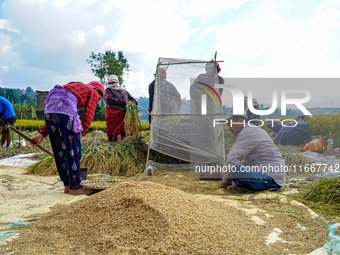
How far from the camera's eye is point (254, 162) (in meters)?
2.89

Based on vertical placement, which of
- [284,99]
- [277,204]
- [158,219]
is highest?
[284,99]

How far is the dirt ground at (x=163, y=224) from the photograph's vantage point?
4.86ft

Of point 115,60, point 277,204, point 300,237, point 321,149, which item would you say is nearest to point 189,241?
point 300,237

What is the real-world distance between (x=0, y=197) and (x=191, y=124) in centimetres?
245

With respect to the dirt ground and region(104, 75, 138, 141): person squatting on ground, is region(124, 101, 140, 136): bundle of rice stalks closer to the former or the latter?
region(104, 75, 138, 141): person squatting on ground

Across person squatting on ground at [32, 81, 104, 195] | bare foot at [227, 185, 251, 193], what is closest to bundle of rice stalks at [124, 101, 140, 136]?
person squatting on ground at [32, 81, 104, 195]

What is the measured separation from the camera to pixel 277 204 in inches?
95.7

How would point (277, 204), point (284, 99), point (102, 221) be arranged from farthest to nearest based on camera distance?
point (284, 99) → point (277, 204) → point (102, 221)

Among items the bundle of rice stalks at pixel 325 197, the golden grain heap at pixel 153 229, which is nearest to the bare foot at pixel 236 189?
the bundle of rice stalks at pixel 325 197

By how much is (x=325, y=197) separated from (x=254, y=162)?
734 mm

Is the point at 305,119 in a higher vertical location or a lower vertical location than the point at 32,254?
higher

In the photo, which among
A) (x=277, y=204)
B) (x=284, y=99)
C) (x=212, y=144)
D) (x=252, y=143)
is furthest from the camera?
(x=212, y=144)

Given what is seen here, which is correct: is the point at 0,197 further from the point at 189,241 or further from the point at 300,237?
the point at 300,237

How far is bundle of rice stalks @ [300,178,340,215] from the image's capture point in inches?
87.4
